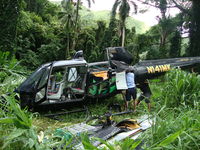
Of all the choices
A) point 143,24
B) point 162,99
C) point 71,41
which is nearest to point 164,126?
point 162,99

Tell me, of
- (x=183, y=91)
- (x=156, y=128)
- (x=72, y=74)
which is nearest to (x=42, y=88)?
(x=72, y=74)

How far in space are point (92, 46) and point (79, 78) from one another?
2139 cm

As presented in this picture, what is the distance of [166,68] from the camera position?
745 centimetres

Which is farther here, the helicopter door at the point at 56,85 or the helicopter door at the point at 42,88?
the helicopter door at the point at 56,85

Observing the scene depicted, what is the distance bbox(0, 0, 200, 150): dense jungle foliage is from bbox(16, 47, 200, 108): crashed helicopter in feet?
1.44

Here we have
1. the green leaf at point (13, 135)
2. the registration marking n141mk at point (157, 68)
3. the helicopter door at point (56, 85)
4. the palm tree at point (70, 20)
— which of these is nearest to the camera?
the green leaf at point (13, 135)

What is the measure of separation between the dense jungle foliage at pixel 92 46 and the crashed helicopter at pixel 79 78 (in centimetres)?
44

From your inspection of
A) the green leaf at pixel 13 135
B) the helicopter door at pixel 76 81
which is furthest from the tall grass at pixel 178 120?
the helicopter door at pixel 76 81

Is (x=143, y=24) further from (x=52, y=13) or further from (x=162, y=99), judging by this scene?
(x=162, y=99)

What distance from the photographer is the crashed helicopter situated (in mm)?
5734

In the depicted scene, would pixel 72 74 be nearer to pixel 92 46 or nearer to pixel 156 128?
pixel 156 128

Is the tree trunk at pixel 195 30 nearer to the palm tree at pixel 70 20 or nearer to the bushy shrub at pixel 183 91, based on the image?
the palm tree at pixel 70 20

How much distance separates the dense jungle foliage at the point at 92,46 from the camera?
2.27 meters

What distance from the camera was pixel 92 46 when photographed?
91.3ft
